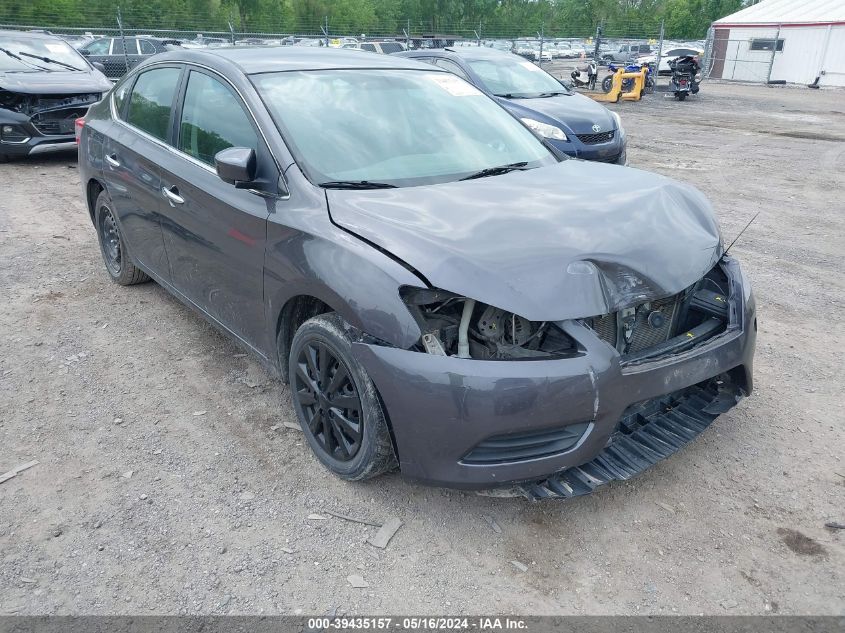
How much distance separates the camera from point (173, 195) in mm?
3781

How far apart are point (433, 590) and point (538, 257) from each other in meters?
1.32

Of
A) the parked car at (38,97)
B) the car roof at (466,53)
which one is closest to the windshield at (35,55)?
the parked car at (38,97)

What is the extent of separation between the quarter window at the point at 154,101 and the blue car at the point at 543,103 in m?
4.03

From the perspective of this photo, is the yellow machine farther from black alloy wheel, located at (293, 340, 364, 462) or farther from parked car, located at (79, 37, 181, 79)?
black alloy wheel, located at (293, 340, 364, 462)

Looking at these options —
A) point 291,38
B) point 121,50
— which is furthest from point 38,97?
point 291,38

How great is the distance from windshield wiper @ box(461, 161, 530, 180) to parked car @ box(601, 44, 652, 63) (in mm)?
35256

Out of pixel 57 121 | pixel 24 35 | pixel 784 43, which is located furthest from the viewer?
pixel 784 43

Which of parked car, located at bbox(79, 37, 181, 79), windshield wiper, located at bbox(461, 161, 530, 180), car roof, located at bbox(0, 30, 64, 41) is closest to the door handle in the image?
windshield wiper, located at bbox(461, 161, 530, 180)

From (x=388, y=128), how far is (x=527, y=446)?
1.84 metres

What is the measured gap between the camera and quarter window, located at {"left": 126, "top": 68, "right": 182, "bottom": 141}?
4.05 meters

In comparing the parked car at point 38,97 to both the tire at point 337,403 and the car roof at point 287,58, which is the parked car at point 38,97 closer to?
the car roof at point 287,58

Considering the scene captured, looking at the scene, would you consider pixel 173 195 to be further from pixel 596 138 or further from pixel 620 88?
pixel 620 88

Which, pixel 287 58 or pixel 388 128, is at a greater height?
pixel 287 58

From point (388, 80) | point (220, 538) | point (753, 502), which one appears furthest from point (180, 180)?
point (753, 502)
